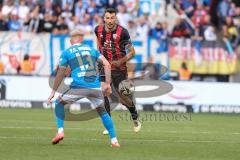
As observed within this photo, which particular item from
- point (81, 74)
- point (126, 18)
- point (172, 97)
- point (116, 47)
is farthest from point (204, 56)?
point (81, 74)

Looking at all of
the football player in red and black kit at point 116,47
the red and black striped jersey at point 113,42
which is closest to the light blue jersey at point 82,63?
the football player in red and black kit at point 116,47

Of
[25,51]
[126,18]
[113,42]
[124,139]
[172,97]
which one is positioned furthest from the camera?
[126,18]

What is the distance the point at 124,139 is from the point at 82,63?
2.31 m

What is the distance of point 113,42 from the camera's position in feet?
51.7

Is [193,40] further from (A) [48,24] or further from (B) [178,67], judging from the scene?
(A) [48,24]

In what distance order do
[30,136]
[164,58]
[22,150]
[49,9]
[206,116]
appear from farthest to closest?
1. [49,9]
2. [164,58]
3. [206,116]
4. [30,136]
5. [22,150]

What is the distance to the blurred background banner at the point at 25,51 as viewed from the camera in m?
25.4

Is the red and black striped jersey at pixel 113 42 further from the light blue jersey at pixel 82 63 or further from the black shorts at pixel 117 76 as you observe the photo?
the light blue jersey at pixel 82 63

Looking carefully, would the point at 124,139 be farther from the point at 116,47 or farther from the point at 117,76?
the point at 116,47

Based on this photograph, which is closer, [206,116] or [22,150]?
[22,150]

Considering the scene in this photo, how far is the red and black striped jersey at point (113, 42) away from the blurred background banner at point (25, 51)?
32.4 ft

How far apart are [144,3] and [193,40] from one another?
2982mm

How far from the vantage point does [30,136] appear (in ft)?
47.4

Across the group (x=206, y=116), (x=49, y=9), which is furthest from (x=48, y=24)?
(x=206, y=116)
